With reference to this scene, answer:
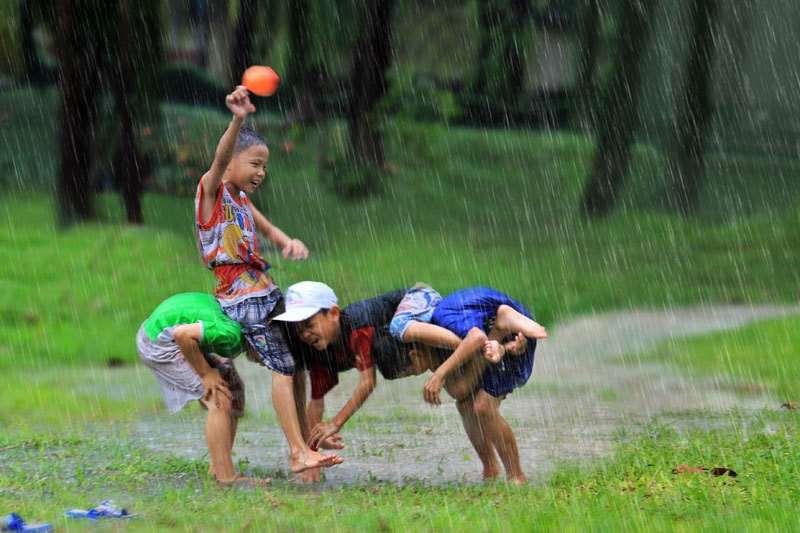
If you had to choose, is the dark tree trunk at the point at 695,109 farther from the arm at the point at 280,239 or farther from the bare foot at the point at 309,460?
the bare foot at the point at 309,460

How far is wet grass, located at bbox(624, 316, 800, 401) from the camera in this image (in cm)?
851

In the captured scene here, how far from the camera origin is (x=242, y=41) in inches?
644

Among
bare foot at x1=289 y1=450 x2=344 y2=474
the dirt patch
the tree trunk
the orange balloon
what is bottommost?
the dirt patch

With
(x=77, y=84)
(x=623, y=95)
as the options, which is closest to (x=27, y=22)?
(x=77, y=84)

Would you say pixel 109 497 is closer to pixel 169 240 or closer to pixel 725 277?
pixel 169 240

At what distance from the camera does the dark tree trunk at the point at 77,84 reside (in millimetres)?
13185

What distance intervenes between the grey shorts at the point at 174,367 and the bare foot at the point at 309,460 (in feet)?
2.37

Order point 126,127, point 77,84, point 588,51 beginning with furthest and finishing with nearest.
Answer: point 588,51, point 126,127, point 77,84

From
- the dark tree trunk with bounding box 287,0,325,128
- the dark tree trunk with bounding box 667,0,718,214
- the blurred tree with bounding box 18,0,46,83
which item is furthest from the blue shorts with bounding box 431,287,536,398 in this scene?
the dark tree trunk with bounding box 667,0,718,214

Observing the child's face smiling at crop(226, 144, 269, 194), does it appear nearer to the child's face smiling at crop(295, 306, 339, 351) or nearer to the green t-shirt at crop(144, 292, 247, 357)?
the green t-shirt at crop(144, 292, 247, 357)

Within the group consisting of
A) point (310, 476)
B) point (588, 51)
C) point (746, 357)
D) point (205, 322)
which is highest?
point (588, 51)

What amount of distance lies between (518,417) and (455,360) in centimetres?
267

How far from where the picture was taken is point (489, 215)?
1909 centimetres

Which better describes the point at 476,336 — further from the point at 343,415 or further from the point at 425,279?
the point at 425,279
